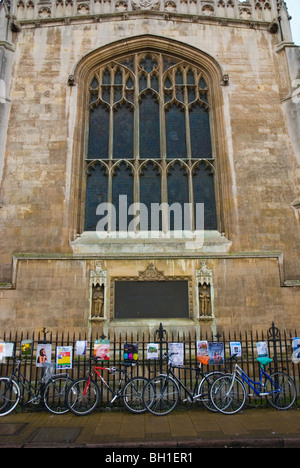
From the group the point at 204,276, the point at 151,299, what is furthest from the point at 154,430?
the point at 204,276

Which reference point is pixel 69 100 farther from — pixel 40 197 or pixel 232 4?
pixel 232 4

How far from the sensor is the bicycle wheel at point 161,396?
7.16 metres

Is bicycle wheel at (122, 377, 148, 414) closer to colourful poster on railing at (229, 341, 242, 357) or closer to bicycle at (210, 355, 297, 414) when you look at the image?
bicycle at (210, 355, 297, 414)

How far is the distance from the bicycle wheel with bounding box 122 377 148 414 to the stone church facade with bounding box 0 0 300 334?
2.58m

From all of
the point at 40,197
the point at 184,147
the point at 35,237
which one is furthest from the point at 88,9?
the point at 35,237

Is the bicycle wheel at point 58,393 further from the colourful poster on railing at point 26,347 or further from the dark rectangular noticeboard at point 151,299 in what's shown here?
the dark rectangular noticeboard at point 151,299

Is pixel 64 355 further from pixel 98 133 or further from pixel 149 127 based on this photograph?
pixel 149 127

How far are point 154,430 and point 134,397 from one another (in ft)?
4.25

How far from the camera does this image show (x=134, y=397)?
727cm

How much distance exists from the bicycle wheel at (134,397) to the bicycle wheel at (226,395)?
1362 millimetres

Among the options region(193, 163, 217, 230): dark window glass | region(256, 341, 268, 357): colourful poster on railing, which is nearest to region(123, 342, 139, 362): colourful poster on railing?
region(256, 341, 268, 357): colourful poster on railing

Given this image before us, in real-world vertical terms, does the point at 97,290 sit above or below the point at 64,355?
above

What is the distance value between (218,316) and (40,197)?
20.5ft

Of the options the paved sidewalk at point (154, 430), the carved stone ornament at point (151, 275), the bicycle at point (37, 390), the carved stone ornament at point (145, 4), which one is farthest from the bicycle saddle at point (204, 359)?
the carved stone ornament at point (145, 4)
